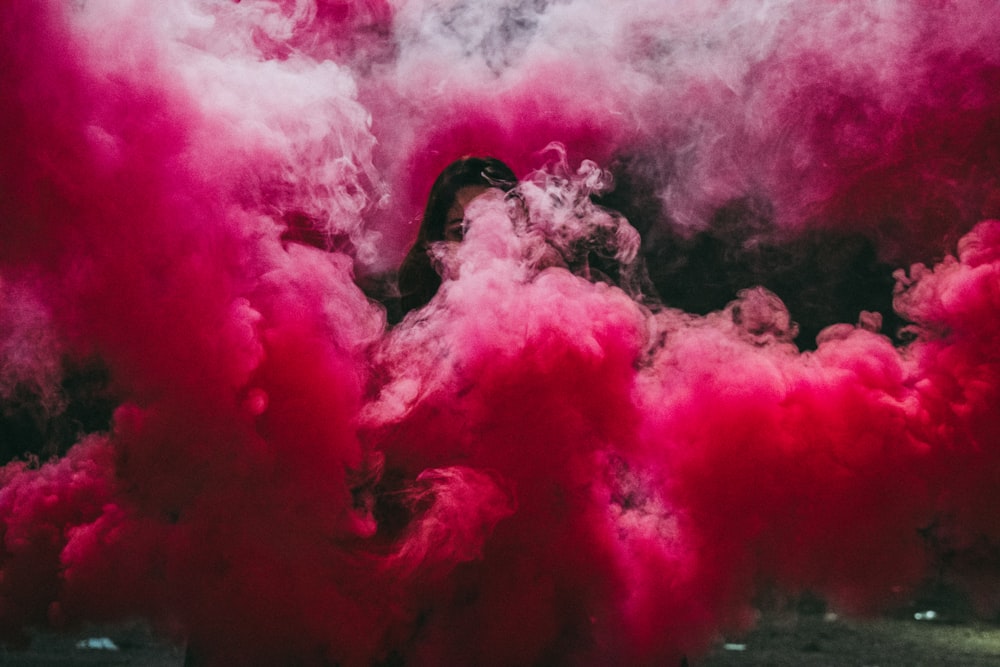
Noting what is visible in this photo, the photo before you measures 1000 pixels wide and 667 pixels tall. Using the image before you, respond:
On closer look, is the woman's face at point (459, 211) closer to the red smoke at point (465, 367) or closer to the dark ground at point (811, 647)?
the red smoke at point (465, 367)

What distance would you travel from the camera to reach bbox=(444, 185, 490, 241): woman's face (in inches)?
133

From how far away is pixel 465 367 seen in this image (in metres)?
2.95

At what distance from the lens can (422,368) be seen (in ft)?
9.86

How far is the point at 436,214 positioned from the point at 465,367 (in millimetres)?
835

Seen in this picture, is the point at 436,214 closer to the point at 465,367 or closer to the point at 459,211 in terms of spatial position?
the point at 459,211

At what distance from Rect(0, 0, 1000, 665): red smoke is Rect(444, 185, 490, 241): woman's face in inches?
8.6

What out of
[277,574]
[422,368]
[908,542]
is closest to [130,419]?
[277,574]

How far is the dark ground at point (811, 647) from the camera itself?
5570 millimetres

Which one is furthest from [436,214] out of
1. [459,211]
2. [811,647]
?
[811,647]

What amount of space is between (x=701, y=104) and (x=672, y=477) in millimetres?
1740

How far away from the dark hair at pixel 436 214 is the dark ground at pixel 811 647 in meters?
3.51

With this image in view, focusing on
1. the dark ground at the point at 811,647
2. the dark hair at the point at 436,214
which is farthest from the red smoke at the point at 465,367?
the dark ground at the point at 811,647

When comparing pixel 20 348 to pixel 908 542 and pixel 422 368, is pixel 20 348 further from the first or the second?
pixel 908 542

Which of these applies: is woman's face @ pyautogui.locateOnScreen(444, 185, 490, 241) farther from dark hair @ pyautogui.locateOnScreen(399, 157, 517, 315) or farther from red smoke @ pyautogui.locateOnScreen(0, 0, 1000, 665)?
red smoke @ pyautogui.locateOnScreen(0, 0, 1000, 665)
